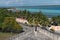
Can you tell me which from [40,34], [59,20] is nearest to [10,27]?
[40,34]

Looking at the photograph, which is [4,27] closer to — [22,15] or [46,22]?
[46,22]

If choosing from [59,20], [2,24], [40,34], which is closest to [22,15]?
[59,20]

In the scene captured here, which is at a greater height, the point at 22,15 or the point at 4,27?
the point at 4,27

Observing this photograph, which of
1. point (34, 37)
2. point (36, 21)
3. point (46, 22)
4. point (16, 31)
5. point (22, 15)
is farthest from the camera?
point (22, 15)

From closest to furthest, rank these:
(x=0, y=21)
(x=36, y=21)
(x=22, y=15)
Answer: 1. (x=0, y=21)
2. (x=36, y=21)
3. (x=22, y=15)

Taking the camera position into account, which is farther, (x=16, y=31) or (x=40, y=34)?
(x=16, y=31)

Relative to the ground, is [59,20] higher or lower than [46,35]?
lower

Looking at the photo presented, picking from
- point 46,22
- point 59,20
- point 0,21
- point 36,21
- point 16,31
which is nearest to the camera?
point 16,31

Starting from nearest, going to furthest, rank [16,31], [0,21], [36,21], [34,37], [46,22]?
[34,37]
[16,31]
[0,21]
[36,21]
[46,22]

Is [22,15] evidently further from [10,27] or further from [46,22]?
[10,27]
